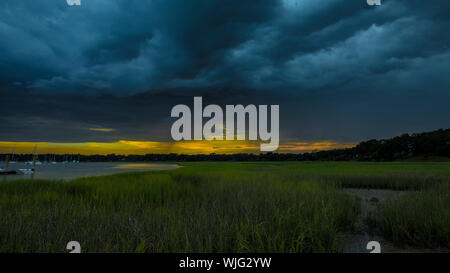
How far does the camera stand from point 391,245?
3.99 metres

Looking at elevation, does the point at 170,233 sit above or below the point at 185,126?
below

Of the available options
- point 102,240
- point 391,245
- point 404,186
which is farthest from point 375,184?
point 102,240

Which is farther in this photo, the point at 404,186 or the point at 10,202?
the point at 404,186

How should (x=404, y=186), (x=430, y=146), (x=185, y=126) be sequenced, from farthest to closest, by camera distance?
(x=430, y=146) < (x=404, y=186) < (x=185, y=126)

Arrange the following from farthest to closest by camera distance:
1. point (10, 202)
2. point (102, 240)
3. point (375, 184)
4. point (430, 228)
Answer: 1. point (375, 184)
2. point (10, 202)
3. point (430, 228)
4. point (102, 240)

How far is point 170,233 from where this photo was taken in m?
3.08

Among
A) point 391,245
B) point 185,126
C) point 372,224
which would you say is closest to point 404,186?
point 372,224

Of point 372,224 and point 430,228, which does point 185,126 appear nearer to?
point 372,224
